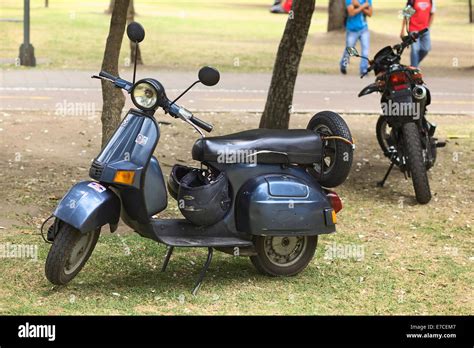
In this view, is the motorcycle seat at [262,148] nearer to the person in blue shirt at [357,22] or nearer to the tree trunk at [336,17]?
the person in blue shirt at [357,22]

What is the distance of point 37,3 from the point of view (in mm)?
48781

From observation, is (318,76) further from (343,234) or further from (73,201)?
(73,201)

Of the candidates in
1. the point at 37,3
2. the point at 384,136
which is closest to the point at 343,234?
the point at 384,136

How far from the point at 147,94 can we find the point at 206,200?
2.53ft

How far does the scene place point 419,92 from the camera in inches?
370

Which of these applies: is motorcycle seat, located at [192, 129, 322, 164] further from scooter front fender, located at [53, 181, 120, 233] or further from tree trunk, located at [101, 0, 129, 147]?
tree trunk, located at [101, 0, 129, 147]

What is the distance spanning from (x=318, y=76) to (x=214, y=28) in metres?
16.0

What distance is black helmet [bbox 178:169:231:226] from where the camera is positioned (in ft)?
20.9

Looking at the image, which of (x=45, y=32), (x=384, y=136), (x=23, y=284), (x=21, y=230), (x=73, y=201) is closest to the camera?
(x=73, y=201)

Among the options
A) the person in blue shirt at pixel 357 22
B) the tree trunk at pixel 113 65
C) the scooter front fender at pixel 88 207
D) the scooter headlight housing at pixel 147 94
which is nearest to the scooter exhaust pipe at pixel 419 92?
the tree trunk at pixel 113 65

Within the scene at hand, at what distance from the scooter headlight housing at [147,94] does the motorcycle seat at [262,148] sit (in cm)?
41

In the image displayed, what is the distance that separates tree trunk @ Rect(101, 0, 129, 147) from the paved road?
4.92 m

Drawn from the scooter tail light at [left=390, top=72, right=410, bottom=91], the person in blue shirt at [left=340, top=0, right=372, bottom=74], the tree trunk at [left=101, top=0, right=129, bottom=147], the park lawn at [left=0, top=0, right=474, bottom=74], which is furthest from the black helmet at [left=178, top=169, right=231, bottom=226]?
the park lawn at [left=0, top=0, right=474, bottom=74]

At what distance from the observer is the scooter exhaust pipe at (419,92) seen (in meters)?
9.35
